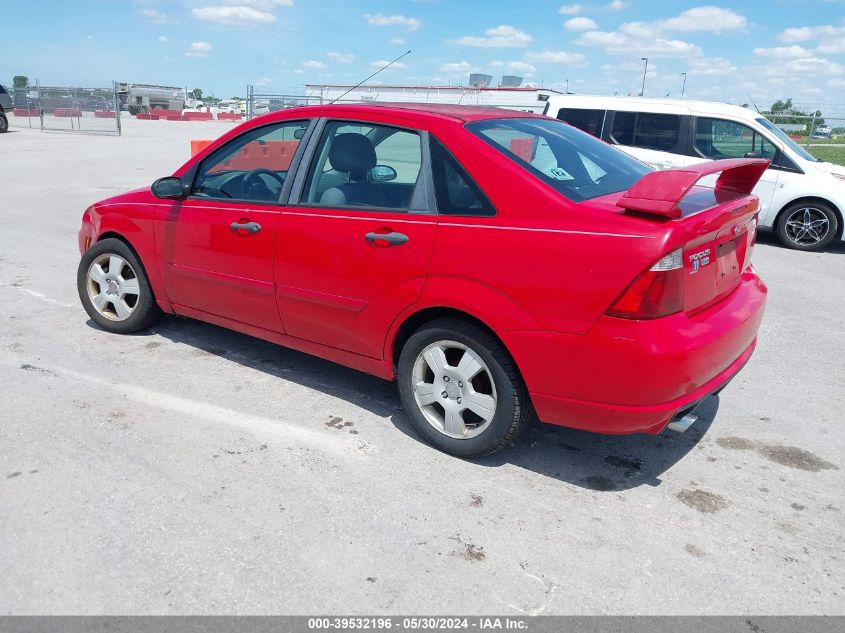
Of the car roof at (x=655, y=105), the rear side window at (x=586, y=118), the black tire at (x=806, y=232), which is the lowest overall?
the black tire at (x=806, y=232)

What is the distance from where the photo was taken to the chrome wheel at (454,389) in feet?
10.8

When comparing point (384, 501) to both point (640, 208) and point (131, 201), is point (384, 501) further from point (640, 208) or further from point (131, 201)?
point (131, 201)

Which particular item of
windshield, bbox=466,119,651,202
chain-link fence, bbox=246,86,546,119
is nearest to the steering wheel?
windshield, bbox=466,119,651,202

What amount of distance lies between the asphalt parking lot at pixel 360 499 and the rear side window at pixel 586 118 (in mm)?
6539

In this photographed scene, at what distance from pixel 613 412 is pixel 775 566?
2.77 feet

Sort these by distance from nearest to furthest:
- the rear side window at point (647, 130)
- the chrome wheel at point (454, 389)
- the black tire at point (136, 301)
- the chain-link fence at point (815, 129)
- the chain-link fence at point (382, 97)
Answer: the chrome wheel at point (454, 389)
the black tire at point (136, 301)
the rear side window at point (647, 130)
the chain-link fence at point (815, 129)
the chain-link fence at point (382, 97)

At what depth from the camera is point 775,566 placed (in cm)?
269

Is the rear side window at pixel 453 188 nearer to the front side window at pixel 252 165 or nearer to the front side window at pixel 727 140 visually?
the front side window at pixel 252 165

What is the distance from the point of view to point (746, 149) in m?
9.54

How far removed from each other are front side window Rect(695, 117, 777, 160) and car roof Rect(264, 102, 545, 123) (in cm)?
669

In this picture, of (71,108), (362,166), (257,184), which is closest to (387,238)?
(362,166)

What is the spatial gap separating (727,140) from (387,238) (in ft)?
26.3

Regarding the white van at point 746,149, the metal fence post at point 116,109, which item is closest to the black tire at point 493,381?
the white van at point 746,149

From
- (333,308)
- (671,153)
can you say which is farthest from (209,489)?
(671,153)
